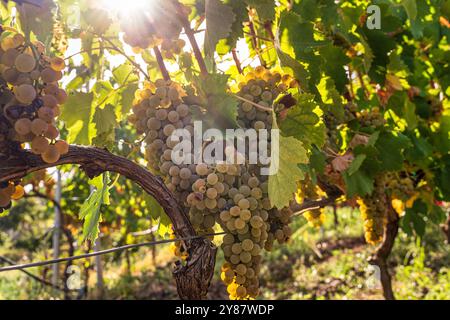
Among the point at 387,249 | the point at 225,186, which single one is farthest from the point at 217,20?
the point at 387,249

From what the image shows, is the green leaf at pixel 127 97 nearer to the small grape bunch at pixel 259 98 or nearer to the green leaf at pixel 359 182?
the small grape bunch at pixel 259 98

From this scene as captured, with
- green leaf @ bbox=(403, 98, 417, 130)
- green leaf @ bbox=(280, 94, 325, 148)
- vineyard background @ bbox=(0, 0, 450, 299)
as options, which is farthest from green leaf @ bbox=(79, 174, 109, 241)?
green leaf @ bbox=(403, 98, 417, 130)

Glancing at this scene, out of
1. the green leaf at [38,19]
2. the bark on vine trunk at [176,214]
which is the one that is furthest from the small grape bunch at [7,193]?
the green leaf at [38,19]

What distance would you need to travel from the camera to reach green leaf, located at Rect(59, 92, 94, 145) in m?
1.32

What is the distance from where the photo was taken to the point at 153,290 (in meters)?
6.07

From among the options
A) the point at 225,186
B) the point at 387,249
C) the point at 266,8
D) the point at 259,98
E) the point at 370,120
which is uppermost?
the point at 266,8

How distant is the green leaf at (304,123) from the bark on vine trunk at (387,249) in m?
1.51

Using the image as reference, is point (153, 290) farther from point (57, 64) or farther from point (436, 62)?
point (57, 64)

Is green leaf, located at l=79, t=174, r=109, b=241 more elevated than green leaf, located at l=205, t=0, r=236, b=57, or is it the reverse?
green leaf, located at l=205, t=0, r=236, b=57

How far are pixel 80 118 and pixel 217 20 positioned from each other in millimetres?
519

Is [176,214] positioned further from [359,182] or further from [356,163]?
[359,182]

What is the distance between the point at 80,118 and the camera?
4.41 ft

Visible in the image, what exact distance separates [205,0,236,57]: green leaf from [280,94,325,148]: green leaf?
0.26 meters

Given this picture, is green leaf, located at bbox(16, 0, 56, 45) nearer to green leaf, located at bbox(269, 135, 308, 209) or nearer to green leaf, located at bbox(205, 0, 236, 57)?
green leaf, located at bbox(205, 0, 236, 57)
